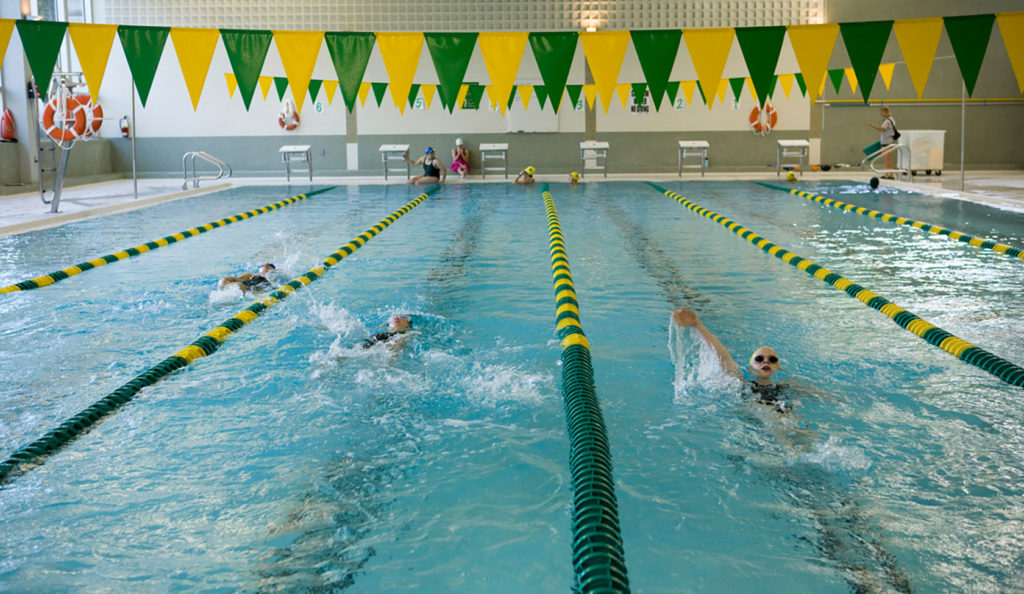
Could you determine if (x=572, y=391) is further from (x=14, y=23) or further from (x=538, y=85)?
(x=538, y=85)

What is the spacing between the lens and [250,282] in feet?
19.9

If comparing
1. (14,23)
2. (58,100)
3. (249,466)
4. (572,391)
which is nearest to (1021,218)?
(572,391)

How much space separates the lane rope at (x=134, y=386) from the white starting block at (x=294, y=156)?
10331mm

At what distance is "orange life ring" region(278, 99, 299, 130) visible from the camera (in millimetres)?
18219

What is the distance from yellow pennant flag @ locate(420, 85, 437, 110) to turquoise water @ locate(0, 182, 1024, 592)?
11.6 meters

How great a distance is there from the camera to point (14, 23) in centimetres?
739

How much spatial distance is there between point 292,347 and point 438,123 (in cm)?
1448

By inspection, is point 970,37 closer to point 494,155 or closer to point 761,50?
point 761,50

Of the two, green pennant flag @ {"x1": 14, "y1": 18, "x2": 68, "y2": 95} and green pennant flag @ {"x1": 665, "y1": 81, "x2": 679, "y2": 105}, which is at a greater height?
green pennant flag @ {"x1": 665, "y1": 81, "x2": 679, "y2": 105}

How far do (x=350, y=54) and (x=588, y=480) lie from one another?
7763 mm

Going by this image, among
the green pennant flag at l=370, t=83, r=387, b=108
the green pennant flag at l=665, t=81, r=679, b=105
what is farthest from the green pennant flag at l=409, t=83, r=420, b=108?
the green pennant flag at l=665, t=81, r=679, b=105

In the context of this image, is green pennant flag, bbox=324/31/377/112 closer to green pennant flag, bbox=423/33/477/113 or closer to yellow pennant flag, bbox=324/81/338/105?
green pennant flag, bbox=423/33/477/113

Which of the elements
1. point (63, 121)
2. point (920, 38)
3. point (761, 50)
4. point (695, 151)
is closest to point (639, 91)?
point (695, 151)

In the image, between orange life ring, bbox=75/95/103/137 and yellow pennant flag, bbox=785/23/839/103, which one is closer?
yellow pennant flag, bbox=785/23/839/103
